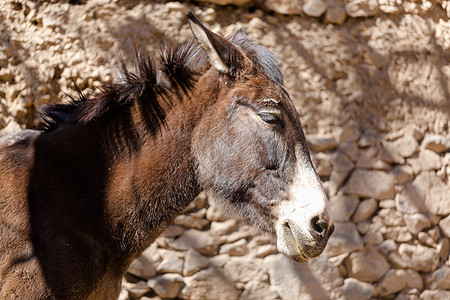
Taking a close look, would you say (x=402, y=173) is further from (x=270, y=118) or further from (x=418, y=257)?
(x=270, y=118)

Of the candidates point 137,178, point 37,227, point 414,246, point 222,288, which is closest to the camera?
point 37,227

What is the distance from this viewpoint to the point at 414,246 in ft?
16.1

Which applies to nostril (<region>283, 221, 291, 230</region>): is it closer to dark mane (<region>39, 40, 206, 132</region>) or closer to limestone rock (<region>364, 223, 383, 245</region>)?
dark mane (<region>39, 40, 206, 132</region>)

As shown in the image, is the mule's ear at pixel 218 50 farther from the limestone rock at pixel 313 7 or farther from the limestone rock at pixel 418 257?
the limestone rock at pixel 418 257

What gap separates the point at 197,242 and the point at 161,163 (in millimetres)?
1984

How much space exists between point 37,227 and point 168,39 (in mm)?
2693

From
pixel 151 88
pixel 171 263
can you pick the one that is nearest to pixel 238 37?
pixel 151 88

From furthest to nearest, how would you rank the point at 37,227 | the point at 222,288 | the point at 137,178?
the point at 222,288 → the point at 137,178 → the point at 37,227

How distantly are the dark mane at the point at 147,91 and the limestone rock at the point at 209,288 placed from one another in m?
2.15

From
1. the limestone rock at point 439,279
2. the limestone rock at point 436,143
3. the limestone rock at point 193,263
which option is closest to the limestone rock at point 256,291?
the limestone rock at point 193,263

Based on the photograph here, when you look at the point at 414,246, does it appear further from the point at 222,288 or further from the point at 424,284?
the point at 222,288

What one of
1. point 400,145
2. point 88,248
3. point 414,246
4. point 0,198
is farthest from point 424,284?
point 0,198

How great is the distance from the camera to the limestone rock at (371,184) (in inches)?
191

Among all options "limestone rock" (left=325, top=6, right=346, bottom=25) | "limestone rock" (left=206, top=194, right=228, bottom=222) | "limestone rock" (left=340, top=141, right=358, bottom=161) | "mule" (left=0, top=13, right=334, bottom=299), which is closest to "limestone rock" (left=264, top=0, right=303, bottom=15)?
"limestone rock" (left=325, top=6, right=346, bottom=25)
